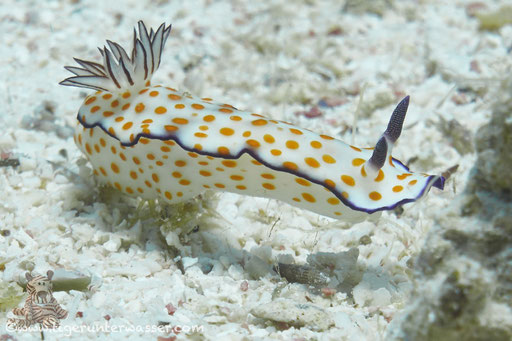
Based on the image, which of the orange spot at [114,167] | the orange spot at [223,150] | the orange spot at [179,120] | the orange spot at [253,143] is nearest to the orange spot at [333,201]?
the orange spot at [253,143]

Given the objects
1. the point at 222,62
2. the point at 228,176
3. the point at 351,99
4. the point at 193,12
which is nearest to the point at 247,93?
the point at 222,62

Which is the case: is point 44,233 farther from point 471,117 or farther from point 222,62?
point 471,117

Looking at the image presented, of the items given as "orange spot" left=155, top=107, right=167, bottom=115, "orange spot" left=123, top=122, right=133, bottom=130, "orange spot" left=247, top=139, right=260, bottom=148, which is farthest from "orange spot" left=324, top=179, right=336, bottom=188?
"orange spot" left=123, top=122, right=133, bottom=130

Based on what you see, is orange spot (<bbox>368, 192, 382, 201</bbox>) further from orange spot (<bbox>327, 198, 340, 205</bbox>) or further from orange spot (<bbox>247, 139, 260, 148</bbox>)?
orange spot (<bbox>247, 139, 260, 148</bbox>)

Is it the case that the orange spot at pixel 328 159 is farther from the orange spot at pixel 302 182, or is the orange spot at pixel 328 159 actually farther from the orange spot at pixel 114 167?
the orange spot at pixel 114 167

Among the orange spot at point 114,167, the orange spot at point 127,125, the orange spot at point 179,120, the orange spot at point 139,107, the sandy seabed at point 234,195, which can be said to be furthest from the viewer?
the orange spot at point 114,167
